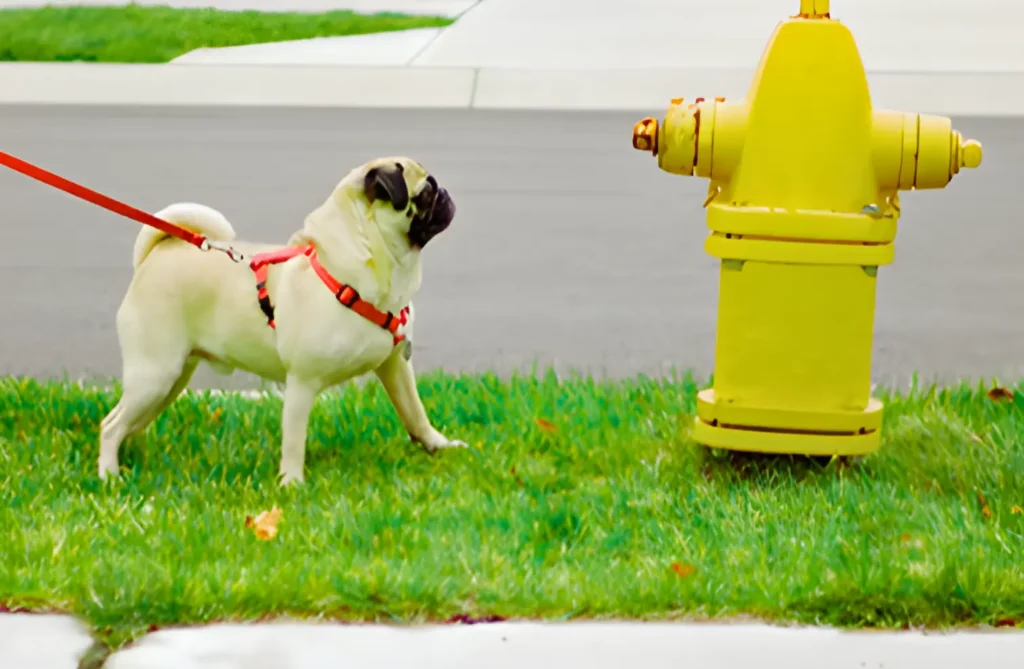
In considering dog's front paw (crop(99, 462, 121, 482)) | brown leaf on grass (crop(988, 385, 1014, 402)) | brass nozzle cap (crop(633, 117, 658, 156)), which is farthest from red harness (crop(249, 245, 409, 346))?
brown leaf on grass (crop(988, 385, 1014, 402))

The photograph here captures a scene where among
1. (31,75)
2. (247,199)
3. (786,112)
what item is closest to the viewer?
(786,112)

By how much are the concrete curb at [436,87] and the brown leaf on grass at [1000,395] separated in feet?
27.6

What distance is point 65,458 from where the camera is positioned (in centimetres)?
458

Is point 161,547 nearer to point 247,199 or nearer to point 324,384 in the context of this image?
point 324,384

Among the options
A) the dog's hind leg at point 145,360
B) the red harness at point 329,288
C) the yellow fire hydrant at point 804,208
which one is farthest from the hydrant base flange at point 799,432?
the dog's hind leg at point 145,360

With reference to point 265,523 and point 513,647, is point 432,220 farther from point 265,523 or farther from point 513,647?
point 513,647

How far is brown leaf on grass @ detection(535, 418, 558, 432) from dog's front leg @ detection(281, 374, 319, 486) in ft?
2.83

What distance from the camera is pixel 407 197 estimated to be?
4.11 meters

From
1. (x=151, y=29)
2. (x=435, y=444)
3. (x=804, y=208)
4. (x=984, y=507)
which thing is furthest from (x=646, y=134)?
(x=151, y=29)

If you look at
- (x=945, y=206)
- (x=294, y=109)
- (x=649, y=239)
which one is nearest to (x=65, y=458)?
(x=649, y=239)

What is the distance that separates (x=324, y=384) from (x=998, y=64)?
45.3ft

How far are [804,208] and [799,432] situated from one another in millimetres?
642

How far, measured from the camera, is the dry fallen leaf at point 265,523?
387cm

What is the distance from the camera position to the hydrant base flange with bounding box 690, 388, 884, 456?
426cm
